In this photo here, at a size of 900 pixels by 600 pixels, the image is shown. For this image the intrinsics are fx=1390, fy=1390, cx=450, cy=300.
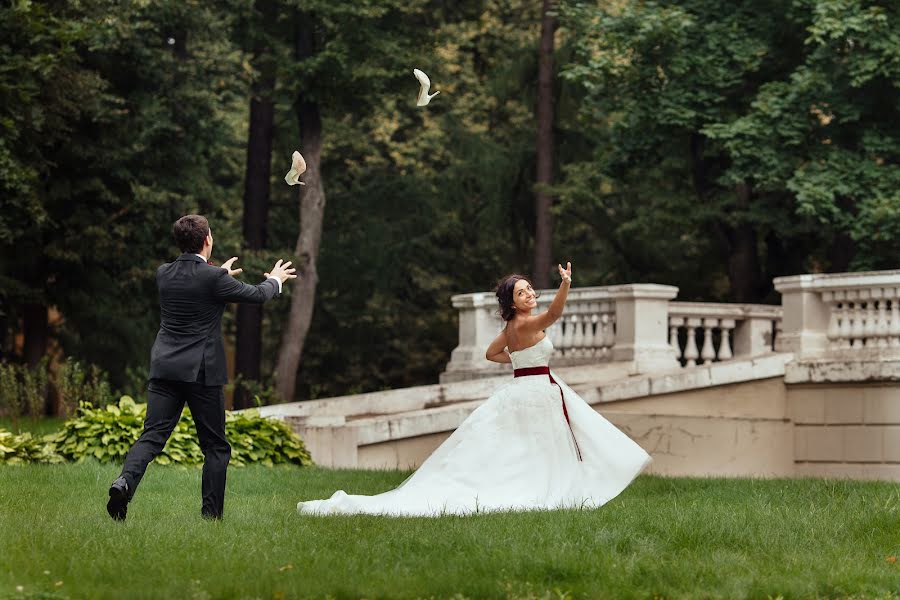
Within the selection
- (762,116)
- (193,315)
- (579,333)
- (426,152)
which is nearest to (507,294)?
(193,315)

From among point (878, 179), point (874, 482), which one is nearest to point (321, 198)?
point (878, 179)

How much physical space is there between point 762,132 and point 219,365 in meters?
15.1

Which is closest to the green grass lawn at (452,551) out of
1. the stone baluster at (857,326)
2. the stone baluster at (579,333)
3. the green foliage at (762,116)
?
the stone baluster at (857,326)

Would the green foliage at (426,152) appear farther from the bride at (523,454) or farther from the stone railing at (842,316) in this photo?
the bride at (523,454)

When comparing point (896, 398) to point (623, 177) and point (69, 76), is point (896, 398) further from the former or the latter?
point (69, 76)

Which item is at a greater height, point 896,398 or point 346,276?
point 346,276

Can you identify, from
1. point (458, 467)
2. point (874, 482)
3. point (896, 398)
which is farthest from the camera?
point (896, 398)

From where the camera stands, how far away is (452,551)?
26.2ft

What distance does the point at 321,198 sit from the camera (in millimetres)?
27734

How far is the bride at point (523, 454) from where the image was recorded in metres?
10.0

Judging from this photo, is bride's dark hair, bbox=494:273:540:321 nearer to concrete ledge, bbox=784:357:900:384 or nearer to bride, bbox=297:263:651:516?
bride, bbox=297:263:651:516

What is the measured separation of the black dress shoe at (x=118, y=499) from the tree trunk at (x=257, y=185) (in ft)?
58.7

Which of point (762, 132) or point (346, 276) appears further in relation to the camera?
point (346, 276)

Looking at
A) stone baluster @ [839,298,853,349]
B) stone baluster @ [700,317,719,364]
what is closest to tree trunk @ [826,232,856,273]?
stone baluster @ [700,317,719,364]
